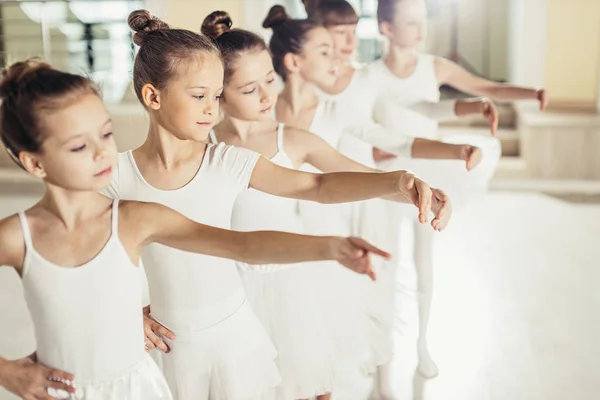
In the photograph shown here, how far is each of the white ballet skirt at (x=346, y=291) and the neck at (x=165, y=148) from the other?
50 cm

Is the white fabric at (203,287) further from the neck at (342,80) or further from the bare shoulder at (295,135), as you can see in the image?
the neck at (342,80)

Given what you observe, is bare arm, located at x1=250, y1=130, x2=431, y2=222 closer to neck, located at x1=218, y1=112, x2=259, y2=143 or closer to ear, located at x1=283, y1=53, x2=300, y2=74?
neck, located at x1=218, y1=112, x2=259, y2=143

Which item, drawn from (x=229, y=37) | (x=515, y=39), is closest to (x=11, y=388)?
(x=229, y=37)

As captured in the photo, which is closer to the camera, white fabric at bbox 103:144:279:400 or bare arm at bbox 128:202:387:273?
bare arm at bbox 128:202:387:273

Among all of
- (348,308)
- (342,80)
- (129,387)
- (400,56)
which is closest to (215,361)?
(129,387)

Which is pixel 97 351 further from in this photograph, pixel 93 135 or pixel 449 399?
pixel 449 399

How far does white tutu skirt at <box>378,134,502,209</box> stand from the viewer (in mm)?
1944

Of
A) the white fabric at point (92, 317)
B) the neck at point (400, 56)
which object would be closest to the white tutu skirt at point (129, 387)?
the white fabric at point (92, 317)

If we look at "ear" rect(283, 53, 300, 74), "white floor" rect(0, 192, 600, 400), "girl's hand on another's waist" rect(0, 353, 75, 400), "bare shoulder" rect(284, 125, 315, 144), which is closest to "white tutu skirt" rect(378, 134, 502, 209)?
"white floor" rect(0, 192, 600, 400)

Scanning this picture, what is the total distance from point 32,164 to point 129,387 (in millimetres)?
298

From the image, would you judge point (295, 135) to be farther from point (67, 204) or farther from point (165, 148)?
point (67, 204)

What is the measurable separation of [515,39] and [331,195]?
3665 mm

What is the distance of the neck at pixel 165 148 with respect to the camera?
110 centimetres

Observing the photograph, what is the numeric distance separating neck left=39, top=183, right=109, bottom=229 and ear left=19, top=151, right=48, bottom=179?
0.07 feet
